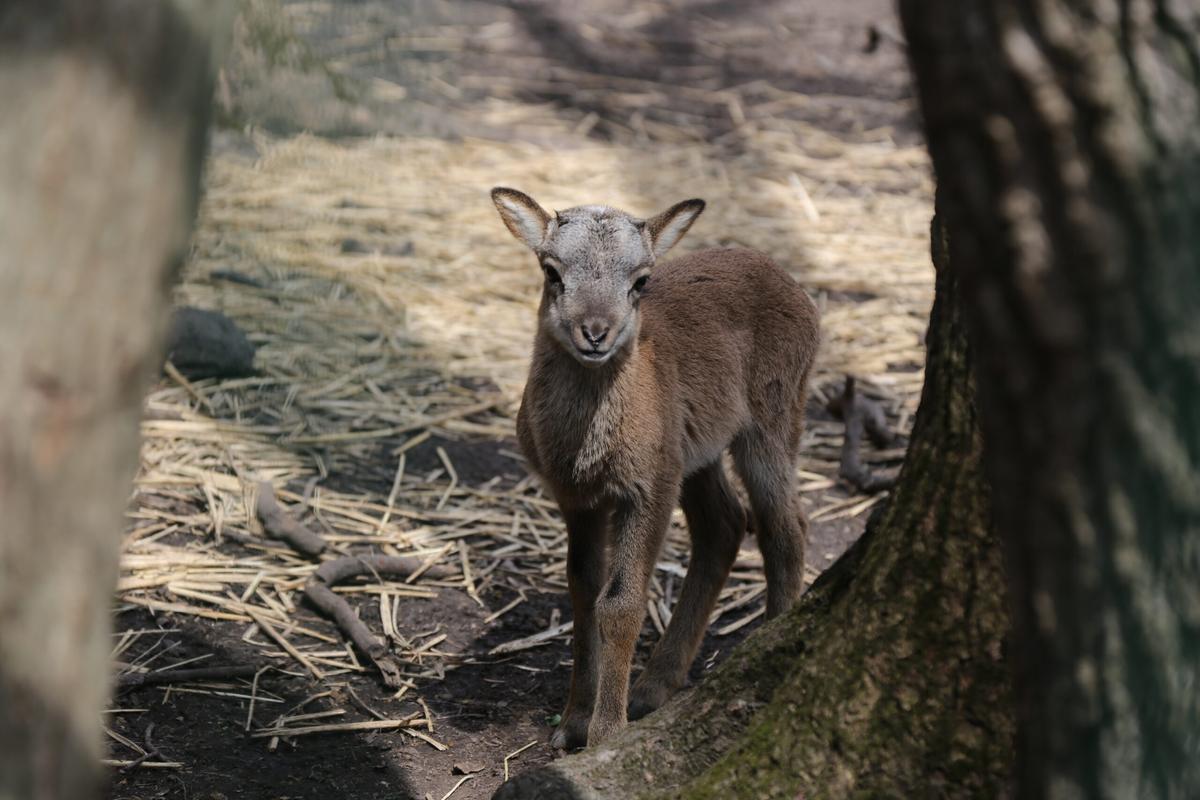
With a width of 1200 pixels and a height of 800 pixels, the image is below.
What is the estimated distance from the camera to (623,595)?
4.90 m

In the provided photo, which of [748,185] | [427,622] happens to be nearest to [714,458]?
[427,622]

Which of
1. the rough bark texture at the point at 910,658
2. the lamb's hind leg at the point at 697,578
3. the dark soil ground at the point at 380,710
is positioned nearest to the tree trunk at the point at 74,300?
the rough bark texture at the point at 910,658

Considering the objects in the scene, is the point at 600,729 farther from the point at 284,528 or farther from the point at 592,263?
the point at 284,528

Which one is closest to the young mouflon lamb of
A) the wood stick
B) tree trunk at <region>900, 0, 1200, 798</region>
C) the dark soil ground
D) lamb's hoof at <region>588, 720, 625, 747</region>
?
lamb's hoof at <region>588, 720, 625, 747</region>

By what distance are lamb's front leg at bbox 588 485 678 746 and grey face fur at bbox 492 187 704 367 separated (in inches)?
22.7

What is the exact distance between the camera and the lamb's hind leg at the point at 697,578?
5418 millimetres

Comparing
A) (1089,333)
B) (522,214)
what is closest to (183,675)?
(522,214)

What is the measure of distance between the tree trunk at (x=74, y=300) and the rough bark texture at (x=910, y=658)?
77.1 inches

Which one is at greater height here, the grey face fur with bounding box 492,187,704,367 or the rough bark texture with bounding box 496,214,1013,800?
the grey face fur with bounding box 492,187,704,367

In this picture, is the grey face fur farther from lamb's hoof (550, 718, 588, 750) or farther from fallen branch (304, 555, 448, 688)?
fallen branch (304, 555, 448, 688)

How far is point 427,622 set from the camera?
5.81 meters

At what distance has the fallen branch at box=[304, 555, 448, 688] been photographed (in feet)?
17.8

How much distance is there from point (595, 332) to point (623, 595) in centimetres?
94

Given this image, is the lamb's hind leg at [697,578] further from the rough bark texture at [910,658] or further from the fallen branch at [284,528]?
the fallen branch at [284,528]
